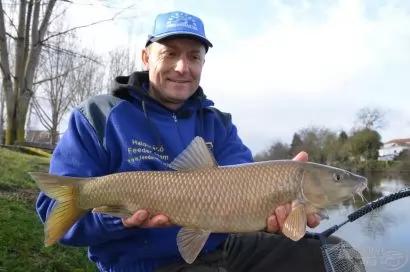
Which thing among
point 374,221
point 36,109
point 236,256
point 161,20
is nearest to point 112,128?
point 161,20

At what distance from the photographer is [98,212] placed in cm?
302

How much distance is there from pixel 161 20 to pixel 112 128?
97cm

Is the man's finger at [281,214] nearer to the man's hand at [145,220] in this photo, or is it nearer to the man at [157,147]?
the man at [157,147]

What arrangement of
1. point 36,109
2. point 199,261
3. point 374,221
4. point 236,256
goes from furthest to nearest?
point 36,109
point 374,221
point 236,256
point 199,261

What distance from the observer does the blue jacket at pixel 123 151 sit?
10.6 ft

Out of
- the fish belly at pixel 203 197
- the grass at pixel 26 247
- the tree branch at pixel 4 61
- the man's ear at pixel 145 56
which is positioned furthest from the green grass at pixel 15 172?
the tree branch at pixel 4 61

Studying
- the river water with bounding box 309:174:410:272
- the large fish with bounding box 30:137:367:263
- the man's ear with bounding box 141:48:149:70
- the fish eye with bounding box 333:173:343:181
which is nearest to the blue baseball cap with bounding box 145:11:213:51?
the man's ear with bounding box 141:48:149:70

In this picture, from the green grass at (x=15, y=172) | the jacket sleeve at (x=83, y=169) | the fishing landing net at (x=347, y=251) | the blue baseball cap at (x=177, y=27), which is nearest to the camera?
the jacket sleeve at (x=83, y=169)

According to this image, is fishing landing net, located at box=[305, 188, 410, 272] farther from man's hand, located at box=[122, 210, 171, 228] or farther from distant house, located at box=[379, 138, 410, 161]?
distant house, located at box=[379, 138, 410, 161]

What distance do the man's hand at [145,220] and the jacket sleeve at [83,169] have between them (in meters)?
0.20

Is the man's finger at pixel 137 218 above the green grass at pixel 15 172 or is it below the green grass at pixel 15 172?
above

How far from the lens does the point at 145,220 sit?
9.62 ft

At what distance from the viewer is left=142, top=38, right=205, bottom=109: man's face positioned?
3721 mm

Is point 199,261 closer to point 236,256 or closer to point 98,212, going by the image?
point 236,256
